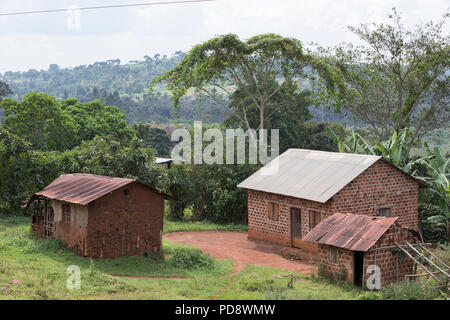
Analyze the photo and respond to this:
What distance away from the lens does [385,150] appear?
25.7 meters

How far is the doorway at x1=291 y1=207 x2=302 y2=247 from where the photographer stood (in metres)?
23.0

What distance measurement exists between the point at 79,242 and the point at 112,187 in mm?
2006

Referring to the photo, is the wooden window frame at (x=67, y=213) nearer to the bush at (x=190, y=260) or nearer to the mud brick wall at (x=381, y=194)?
the bush at (x=190, y=260)

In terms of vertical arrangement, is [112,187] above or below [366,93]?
below

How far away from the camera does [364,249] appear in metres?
15.8

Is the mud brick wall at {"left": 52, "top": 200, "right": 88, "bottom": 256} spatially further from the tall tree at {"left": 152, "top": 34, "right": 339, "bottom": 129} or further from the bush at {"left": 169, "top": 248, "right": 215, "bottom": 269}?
the tall tree at {"left": 152, "top": 34, "right": 339, "bottom": 129}

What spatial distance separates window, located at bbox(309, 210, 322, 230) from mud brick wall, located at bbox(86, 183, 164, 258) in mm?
6041

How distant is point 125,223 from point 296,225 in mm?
7486

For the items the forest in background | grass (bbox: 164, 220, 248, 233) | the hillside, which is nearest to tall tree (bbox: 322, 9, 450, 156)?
the forest in background

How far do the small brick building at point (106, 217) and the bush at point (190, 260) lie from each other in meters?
0.86

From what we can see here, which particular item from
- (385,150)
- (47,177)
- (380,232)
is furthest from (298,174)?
(47,177)

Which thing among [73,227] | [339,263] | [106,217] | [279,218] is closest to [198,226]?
[279,218]

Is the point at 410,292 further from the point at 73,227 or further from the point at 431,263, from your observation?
the point at 73,227

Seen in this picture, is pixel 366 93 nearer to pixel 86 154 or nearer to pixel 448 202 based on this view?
pixel 448 202
